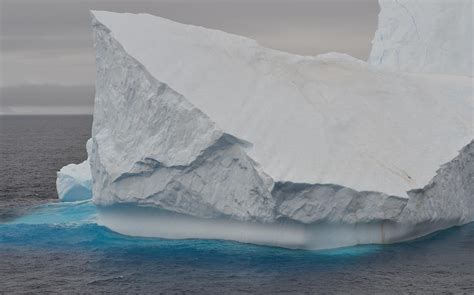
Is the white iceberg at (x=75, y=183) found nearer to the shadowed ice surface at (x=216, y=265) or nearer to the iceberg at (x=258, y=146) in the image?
the iceberg at (x=258, y=146)

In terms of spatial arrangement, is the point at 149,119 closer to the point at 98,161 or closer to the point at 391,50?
the point at 98,161

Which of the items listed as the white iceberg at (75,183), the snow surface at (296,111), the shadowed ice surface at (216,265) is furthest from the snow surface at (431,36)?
the white iceberg at (75,183)

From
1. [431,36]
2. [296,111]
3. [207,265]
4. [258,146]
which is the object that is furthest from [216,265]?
[431,36]

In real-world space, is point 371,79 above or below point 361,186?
above

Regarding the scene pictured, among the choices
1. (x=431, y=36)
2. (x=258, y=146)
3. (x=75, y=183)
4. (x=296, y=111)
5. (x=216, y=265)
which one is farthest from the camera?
(x=431, y=36)

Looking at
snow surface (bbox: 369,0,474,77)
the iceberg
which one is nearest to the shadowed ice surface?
the iceberg

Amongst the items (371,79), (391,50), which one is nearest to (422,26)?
(391,50)

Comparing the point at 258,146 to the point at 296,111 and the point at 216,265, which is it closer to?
the point at 296,111
